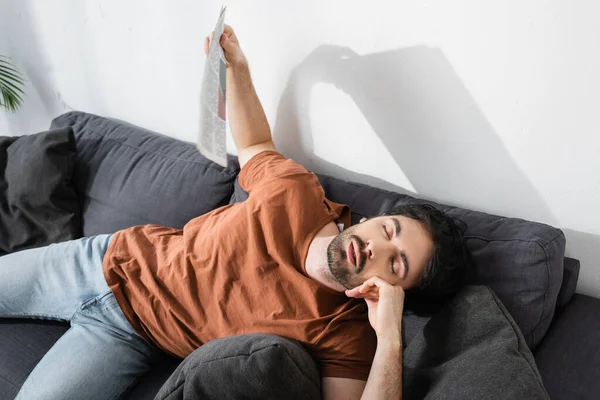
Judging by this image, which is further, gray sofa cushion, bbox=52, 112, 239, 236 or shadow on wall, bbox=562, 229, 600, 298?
gray sofa cushion, bbox=52, 112, 239, 236

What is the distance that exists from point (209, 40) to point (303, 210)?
1.89ft

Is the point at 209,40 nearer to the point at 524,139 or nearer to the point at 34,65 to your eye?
the point at 524,139

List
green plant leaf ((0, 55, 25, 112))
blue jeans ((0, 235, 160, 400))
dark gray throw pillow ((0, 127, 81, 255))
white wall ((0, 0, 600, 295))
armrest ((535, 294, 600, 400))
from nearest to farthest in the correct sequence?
armrest ((535, 294, 600, 400))
white wall ((0, 0, 600, 295))
blue jeans ((0, 235, 160, 400))
dark gray throw pillow ((0, 127, 81, 255))
green plant leaf ((0, 55, 25, 112))

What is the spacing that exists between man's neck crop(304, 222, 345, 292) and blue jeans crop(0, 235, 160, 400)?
1.70ft

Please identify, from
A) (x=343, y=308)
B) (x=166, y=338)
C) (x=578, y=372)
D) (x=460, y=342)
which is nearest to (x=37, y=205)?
(x=166, y=338)

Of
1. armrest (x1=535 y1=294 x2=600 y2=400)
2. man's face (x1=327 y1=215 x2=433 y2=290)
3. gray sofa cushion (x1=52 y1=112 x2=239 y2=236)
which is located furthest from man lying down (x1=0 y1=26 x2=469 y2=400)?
armrest (x1=535 y1=294 x2=600 y2=400)

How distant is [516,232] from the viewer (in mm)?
1302

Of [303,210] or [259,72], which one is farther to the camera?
[259,72]

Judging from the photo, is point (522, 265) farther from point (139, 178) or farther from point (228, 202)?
point (139, 178)

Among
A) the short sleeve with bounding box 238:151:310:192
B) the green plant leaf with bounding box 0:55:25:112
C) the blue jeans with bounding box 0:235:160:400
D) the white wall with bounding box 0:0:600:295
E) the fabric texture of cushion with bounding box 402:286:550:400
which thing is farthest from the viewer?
the green plant leaf with bounding box 0:55:25:112

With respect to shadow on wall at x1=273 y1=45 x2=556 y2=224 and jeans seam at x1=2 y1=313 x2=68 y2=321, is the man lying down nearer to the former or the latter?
jeans seam at x1=2 y1=313 x2=68 y2=321

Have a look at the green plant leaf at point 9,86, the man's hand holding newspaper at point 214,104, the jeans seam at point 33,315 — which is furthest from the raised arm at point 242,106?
the green plant leaf at point 9,86

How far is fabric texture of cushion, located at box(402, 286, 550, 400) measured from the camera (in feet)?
3.20

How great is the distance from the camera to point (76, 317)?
1.51 meters
